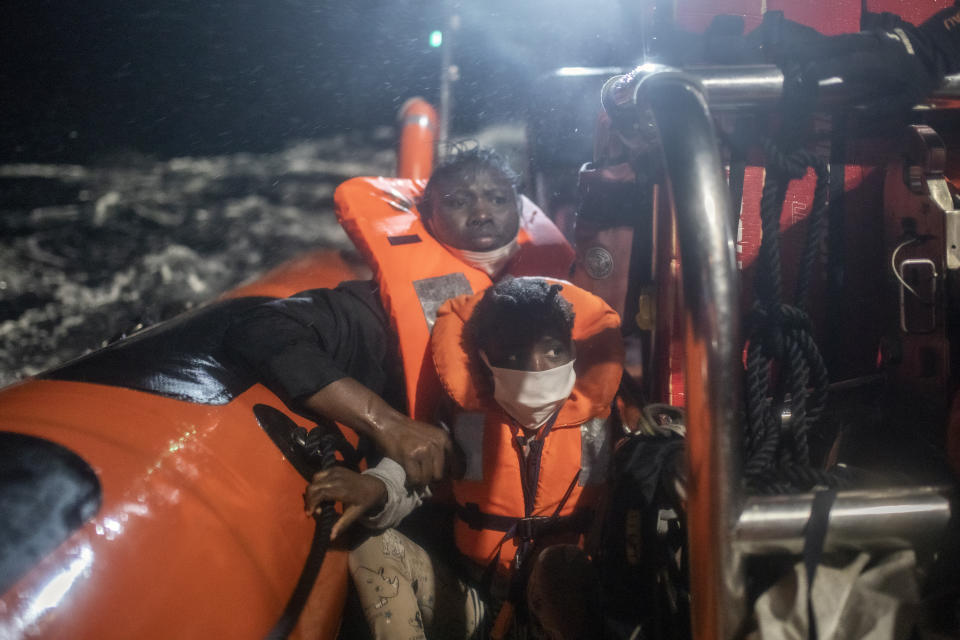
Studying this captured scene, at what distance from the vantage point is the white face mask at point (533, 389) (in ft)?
5.91

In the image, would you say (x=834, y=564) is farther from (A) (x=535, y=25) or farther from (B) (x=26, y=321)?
(B) (x=26, y=321)

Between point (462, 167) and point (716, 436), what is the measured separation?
2.32 metres

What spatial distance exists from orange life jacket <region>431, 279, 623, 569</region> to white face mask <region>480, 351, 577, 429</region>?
9 centimetres

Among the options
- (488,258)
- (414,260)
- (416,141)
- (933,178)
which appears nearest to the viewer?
(933,178)

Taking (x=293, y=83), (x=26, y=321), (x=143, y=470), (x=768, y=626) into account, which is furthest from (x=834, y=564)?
(x=293, y=83)

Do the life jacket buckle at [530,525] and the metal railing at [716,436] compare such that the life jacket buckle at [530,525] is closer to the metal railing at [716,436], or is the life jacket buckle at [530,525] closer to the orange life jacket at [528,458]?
the orange life jacket at [528,458]

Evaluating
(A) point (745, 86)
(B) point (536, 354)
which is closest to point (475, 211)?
(B) point (536, 354)

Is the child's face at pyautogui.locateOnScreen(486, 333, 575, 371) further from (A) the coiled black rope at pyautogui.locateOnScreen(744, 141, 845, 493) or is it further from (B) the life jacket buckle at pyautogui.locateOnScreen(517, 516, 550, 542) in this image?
(A) the coiled black rope at pyautogui.locateOnScreen(744, 141, 845, 493)

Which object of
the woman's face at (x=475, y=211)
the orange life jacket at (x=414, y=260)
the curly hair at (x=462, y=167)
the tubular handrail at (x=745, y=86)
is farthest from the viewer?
the curly hair at (x=462, y=167)

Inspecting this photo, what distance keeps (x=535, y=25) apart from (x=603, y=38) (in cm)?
63

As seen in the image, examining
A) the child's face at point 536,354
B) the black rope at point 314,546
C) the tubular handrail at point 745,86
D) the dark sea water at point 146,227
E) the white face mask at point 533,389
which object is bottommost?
the dark sea water at point 146,227

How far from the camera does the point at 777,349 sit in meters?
0.79

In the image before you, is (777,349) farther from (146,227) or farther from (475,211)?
(146,227)

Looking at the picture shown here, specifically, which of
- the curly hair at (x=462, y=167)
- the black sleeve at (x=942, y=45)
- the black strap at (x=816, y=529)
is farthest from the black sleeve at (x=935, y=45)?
the curly hair at (x=462, y=167)
